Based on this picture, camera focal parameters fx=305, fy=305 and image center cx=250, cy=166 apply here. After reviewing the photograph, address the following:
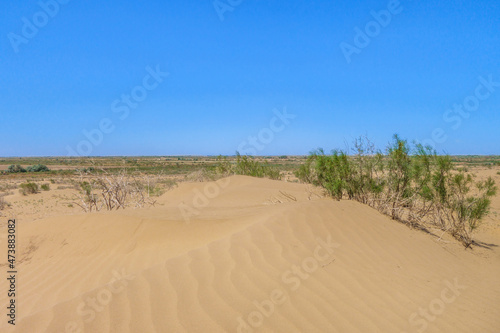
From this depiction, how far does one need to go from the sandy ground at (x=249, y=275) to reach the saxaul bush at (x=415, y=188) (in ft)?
1.80

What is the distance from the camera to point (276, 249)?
3.75 m

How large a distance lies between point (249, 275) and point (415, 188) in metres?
5.18

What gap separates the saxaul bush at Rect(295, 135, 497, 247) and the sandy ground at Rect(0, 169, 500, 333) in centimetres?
55

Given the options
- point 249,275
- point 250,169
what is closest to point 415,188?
point 249,275

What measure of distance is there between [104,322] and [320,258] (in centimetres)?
238

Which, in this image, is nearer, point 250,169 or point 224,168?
point 250,169

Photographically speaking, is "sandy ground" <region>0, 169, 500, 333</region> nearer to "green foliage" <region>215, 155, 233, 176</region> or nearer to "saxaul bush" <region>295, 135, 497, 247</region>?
"saxaul bush" <region>295, 135, 497, 247</region>

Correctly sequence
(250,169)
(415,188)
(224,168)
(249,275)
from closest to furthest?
(249,275)
(415,188)
(250,169)
(224,168)

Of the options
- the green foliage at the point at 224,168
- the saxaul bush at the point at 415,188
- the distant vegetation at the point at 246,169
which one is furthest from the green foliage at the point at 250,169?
the saxaul bush at the point at 415,188

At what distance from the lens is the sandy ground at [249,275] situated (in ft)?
8.30

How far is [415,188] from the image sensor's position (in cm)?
674

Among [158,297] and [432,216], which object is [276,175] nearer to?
[432,216]

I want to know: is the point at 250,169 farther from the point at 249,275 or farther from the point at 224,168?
the point at 249,275

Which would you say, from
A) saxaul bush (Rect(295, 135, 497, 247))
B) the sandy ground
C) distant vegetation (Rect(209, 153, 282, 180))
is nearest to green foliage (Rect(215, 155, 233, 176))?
distant vegetation (Rect(209, 153, 282, 180))
